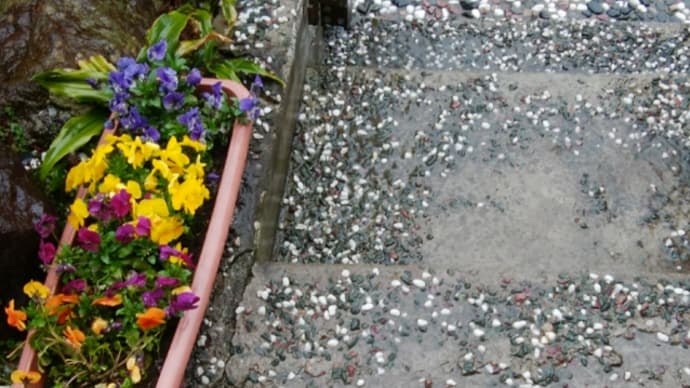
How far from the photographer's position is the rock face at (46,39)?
226 cm

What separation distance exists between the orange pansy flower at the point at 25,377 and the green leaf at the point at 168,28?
1.00 metres

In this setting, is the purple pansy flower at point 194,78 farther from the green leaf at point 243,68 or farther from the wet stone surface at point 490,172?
the wet stone surface at point 490,172

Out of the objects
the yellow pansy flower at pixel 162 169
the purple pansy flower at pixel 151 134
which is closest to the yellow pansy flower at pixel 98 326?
the yellow pansy flower at pixel 162 169

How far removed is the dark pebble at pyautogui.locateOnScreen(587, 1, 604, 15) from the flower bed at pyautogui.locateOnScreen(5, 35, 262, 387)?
6.90 ft

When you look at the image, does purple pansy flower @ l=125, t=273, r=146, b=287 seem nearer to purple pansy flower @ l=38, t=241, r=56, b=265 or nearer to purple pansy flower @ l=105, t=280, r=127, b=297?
purple pansy flower @ l=105, t=280, r=127, b=297

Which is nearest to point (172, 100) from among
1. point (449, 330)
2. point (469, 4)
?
point (449, 330)

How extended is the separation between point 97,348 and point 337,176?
3.83 ft

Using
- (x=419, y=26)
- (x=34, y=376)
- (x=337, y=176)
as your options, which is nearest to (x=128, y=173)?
(x=34, y=376)

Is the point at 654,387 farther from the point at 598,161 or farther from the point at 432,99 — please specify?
the point at 432,99

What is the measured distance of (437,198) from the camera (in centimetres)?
276

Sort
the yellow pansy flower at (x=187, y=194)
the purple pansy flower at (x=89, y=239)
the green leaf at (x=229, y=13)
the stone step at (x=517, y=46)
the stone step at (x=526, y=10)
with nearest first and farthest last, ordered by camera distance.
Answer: the purple pansy flower at (x=89, y=239)
the yellow pansy flower at (x=187, y=194)
the green leaf at (x=229, y=13)
the stone step at (x=517, y=46)
the stone step at (x=526, y=10)

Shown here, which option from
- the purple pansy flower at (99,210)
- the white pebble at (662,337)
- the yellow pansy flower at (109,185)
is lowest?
the white pebble at (662,337)

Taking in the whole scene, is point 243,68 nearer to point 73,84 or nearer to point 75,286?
point 73,84

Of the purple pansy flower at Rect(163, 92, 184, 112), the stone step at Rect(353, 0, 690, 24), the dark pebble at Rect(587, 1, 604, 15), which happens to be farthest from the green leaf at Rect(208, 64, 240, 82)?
the dark pebble at Rect(587, 1, 604, 15)
